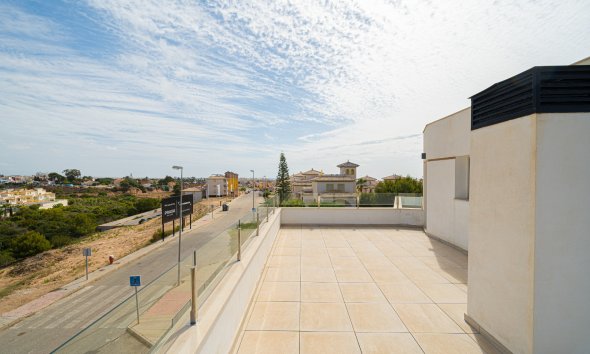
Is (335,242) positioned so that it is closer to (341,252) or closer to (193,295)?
(341,252)

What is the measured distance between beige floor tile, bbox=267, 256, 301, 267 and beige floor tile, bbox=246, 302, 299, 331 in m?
2.16

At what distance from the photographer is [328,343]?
12.5ft

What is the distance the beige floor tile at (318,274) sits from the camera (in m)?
6.17

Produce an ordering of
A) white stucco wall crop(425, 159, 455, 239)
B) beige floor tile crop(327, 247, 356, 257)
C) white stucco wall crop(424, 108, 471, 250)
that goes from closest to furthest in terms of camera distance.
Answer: beige floor tile crop(327, 247, 356, 257) → white stucco wall crop(424, 108, 471, 250) → white stucco wall crop(425, 159, 455, 239)

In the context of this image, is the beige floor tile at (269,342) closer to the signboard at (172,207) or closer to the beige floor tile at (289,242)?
the beige floor tile at (289,242)

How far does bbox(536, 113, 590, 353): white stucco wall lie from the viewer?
290 centimetres

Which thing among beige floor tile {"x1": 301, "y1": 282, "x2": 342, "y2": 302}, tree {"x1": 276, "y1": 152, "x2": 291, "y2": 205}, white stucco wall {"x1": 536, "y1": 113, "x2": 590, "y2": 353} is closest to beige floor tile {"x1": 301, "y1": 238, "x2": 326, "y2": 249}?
beige floor tile {"x1": 301, "y1": 282, "x2": 342, "y2": 302}

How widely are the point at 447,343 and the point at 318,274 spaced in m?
3.12

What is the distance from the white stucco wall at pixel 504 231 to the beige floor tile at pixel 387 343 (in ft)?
3.64

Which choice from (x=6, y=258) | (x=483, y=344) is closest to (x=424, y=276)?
(x=483, y=344)

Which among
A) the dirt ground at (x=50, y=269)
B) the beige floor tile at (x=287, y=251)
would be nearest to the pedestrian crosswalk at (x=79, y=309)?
the dirt ground at (x=50, y=269)

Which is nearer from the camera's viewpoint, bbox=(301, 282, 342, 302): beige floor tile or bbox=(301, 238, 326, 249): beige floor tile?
bbox=(301, 282, 342, 302): beige floor tile

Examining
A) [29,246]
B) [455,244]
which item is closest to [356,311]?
[455,244]

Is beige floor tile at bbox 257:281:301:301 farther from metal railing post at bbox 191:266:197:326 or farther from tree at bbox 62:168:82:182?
tree at bbox 62:168:82:182
